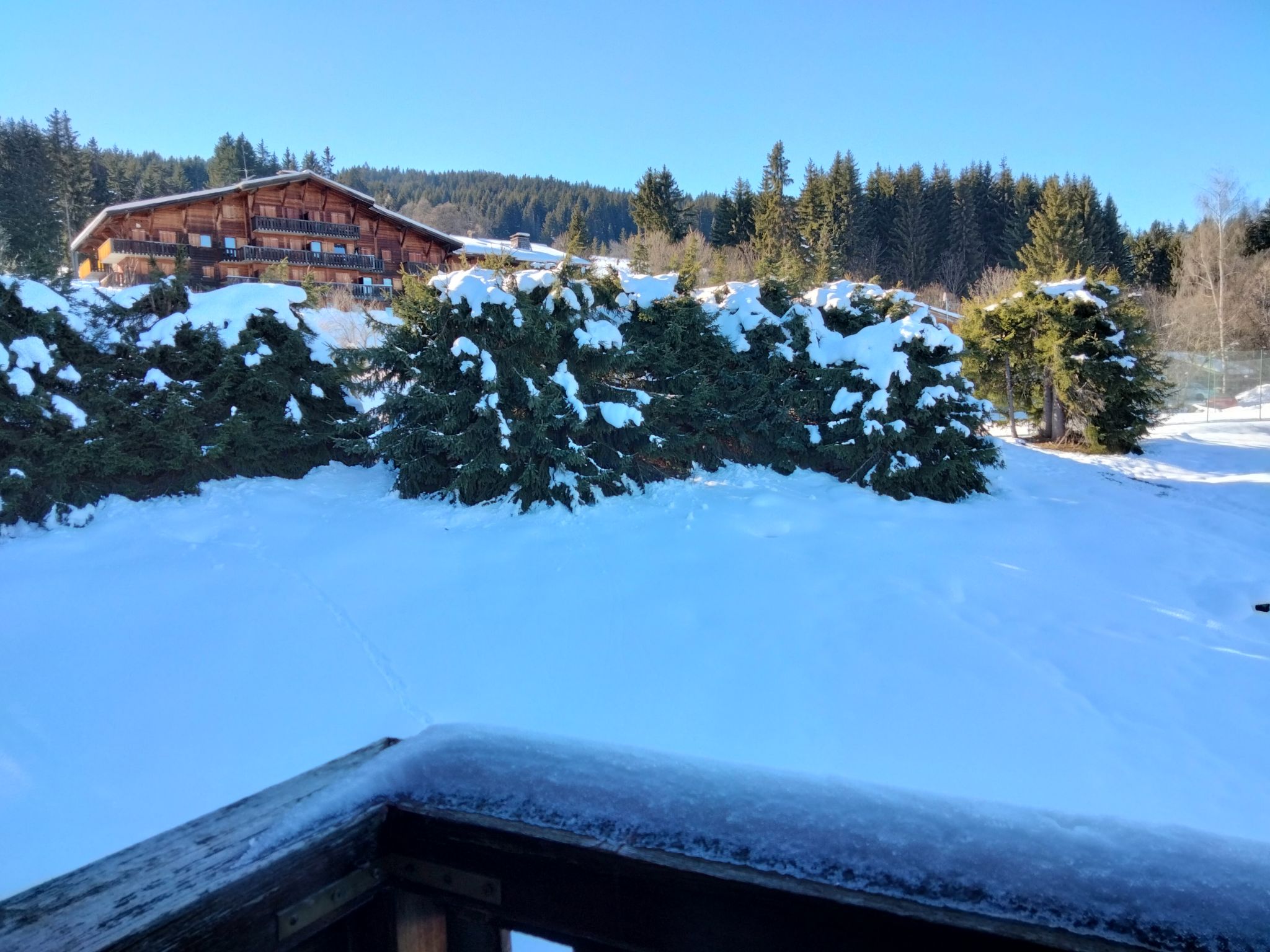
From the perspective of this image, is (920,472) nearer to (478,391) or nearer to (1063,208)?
(478,391)

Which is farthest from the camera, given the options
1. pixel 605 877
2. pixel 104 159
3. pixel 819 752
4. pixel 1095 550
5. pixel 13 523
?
pixel 104 159

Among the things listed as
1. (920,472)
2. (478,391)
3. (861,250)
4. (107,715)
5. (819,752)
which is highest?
(861,250)

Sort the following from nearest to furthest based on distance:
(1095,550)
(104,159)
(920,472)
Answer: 1. (1095,550)
2. (920,472)
3. (104,159)

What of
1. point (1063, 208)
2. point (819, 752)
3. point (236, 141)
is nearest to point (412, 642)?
point (819, 752)

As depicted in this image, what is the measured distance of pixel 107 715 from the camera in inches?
203

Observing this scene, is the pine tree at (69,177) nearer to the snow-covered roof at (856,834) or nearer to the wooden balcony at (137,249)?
the wooden balcony at (137,249)

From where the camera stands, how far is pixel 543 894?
3.12ft

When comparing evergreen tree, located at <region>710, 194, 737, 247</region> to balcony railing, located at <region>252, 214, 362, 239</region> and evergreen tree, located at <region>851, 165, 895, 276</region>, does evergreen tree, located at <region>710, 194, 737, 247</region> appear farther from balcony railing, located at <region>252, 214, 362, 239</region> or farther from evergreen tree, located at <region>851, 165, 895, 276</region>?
balcony railing, located at <region>252, 214, 362, 239</region>

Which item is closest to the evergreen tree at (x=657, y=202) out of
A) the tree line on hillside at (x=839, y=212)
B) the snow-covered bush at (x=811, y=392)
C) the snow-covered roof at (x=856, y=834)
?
the tree line on hillside at (x=839, y=212)

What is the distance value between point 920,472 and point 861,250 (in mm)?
49366

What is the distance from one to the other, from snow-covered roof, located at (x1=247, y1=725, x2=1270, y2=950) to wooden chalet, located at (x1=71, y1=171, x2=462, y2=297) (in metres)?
33.1

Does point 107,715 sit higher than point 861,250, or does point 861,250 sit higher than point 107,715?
point 861,250

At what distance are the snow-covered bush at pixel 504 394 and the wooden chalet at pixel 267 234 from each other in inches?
966

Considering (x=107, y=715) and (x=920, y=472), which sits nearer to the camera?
(x=107, y=715)
